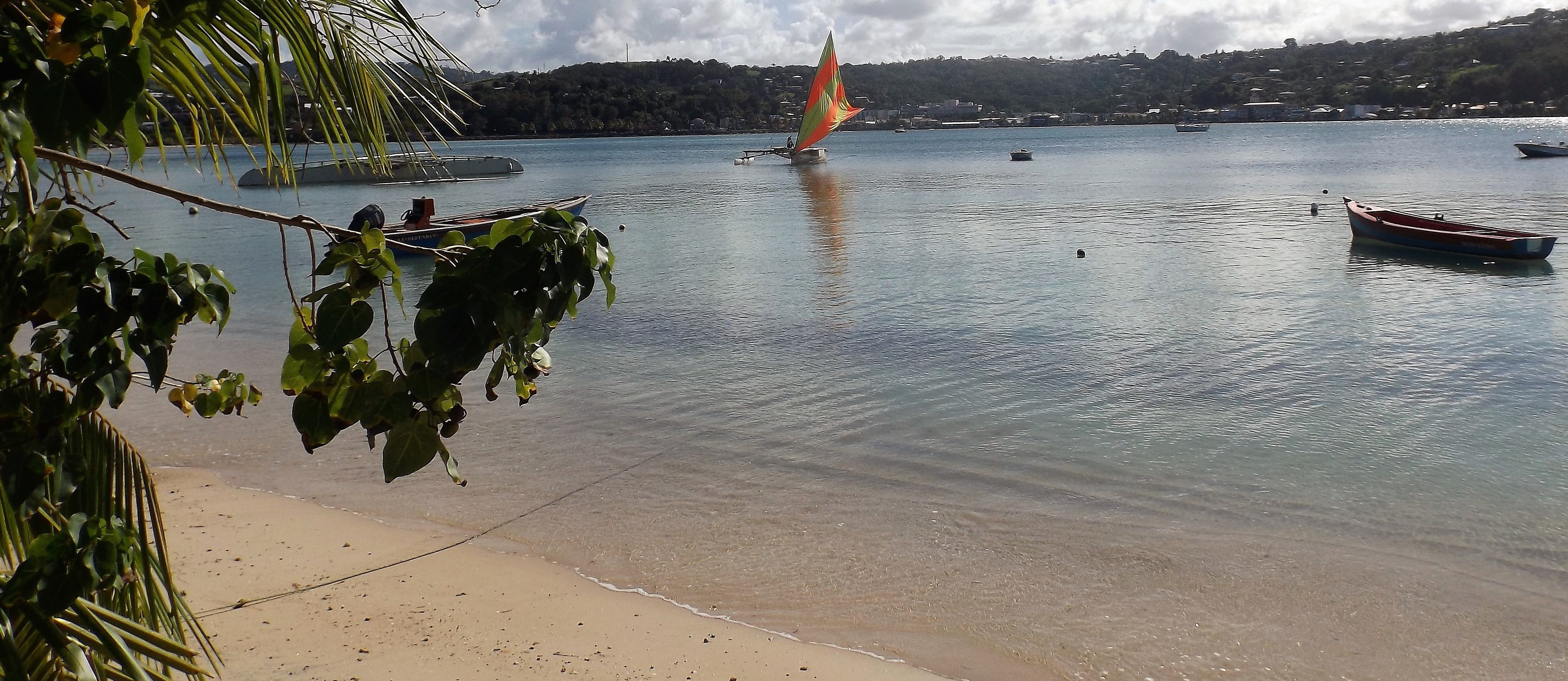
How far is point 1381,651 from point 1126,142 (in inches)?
3279

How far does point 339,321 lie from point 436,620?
3.47 meters

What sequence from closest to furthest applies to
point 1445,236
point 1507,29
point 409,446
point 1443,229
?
point 409,446 < point 1445,236 < point 1443,229 < point 1507,29

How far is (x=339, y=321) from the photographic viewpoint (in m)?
1.44

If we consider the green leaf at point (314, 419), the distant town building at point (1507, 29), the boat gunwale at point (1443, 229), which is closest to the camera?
the green leaf at point (314, 419)

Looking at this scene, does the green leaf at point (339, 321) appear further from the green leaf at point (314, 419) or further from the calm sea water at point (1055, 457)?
the calm sea water at point (1055, 457)

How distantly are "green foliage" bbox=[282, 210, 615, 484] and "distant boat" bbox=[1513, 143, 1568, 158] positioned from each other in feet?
178

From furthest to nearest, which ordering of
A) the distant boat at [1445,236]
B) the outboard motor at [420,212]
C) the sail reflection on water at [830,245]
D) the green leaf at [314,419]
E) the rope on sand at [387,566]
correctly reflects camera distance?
the outboard motor at [420,212] → the distant boat at [1445,236] → the sail reflection on water at [830,245] → the rope on sand at [387,566] → the green leaf at [314,419]

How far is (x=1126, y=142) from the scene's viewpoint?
8294cm

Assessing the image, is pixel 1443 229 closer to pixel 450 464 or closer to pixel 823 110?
pixel 450 464

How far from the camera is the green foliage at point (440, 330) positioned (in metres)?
1.33

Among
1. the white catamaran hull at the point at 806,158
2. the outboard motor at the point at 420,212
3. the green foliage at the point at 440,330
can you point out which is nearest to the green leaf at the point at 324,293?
the green foliage at the point at 440,330

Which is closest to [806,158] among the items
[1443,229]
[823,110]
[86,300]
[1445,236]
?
[823,110]

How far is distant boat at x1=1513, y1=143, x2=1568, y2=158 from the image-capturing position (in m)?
45.3

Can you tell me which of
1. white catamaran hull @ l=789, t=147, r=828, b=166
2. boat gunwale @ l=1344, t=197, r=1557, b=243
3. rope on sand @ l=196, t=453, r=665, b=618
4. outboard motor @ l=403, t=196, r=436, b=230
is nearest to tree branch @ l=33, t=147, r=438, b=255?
rope on sand @ l=196, t=453, r=665, b=618
